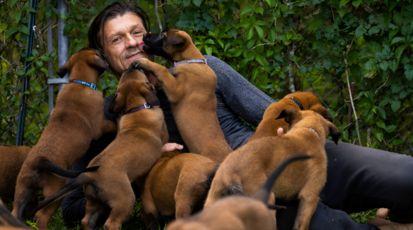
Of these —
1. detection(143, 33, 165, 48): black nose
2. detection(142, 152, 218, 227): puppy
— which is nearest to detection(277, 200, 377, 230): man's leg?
detection(142, 152, 218, 227): puppy

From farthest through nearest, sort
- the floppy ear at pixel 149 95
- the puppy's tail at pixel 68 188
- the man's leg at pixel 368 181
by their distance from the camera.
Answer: the floppy ear at pixel 149 95
the man's leg at pixel 368 181
the puppy's tail at pixel 68 188

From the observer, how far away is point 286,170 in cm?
483

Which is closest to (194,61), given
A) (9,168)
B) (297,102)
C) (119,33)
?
(119,33)

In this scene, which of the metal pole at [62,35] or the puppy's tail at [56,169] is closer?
the puppy's tail at [56,169]

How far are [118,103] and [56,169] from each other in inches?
34.2

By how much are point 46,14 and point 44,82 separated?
2.29ft

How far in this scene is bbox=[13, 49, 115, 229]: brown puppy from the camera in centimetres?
542

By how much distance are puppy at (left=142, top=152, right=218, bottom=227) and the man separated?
1.18ft

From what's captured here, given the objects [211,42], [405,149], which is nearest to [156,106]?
[211,42]

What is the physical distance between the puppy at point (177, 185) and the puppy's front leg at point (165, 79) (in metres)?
0.60

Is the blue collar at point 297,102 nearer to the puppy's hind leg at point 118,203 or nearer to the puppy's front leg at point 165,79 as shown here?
the puppy's front leg at point 165,79

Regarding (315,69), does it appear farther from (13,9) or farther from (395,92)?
(13,9)

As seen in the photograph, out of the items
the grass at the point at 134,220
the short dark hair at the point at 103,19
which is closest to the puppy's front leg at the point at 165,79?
the short dark hair at the point at 103,19

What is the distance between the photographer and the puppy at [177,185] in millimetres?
5078
